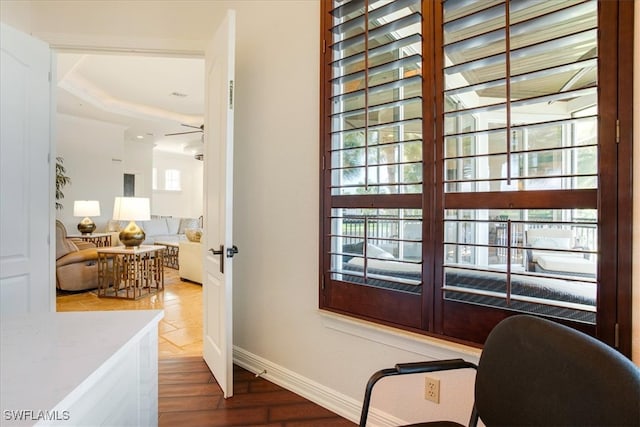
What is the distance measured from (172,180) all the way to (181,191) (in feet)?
1.44

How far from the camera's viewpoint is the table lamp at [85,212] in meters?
6.11

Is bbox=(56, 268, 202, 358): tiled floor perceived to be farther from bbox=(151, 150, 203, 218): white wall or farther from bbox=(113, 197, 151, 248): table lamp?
bbox=(151, 150, 203, 218): white wall

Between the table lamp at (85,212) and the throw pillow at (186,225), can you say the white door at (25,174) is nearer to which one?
the table lamp at (85,212)

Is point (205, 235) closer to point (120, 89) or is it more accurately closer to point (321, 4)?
point (321, 4)

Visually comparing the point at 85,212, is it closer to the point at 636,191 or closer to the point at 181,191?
the point at 181,191

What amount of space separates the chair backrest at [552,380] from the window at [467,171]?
1.14 ft

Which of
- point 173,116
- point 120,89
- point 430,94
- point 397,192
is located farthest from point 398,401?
point 173,116

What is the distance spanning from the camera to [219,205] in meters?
2.15

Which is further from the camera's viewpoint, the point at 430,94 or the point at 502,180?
the point at 430,94

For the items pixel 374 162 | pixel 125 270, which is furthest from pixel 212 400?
pixel 125 270

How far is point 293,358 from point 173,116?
6.26 meters

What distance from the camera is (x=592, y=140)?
1199mm

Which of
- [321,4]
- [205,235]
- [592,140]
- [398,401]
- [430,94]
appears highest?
[321,4]

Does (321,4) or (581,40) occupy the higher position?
(321,4)
